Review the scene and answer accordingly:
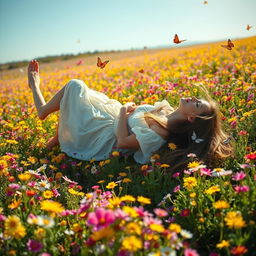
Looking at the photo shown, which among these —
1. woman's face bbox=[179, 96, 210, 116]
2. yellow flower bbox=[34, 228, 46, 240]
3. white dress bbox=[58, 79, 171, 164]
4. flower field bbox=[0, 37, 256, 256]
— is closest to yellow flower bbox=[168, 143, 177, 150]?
flower field bbox=[0, 37, 256, 256]

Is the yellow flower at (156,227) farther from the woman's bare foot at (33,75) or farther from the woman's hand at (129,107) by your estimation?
the woman's bare foot at (33,75)

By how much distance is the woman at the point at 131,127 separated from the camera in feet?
9.30

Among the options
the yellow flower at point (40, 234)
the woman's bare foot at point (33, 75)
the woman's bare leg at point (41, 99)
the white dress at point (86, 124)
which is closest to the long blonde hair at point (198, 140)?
the white dress at point (86, 124)

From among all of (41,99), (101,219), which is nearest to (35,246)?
(101,219)

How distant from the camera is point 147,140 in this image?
9.71ft

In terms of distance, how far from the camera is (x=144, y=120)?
3.12 metres

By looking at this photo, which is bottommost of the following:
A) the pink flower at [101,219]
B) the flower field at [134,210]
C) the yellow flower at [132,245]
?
the flower field at [134,210]

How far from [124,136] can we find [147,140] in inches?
11.3

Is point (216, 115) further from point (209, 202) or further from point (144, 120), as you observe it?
point (209, 202)

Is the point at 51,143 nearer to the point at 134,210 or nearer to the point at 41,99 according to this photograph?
the point at 41,99

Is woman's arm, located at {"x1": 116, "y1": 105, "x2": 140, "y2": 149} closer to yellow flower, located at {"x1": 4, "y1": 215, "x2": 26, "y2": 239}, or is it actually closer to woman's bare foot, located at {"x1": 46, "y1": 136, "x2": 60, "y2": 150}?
woman's bare foot, located at {"x1": 46, "y1": 136, "x2": 60, "y2": 150}

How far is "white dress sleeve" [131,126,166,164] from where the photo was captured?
296 cm

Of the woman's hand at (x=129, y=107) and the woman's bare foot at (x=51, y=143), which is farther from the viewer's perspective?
the woman's bare foot at (x=51, y=143)

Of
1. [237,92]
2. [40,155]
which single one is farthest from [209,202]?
[237,92]
